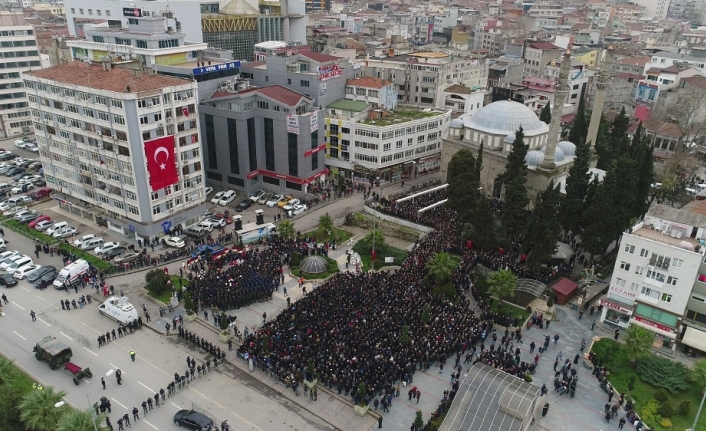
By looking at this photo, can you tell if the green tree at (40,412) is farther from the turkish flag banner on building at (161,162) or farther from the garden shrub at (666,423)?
the garden shrub at (666,423)

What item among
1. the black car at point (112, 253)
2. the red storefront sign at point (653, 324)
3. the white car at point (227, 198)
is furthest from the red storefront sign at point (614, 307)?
the black car at point (112, 253)

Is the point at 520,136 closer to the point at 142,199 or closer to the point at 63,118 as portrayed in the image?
the point at 142,199

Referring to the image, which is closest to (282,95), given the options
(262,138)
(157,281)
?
(262,138)

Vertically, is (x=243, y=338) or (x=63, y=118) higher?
(x=63, y=118)

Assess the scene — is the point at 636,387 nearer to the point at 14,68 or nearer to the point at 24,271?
the point at 24,271

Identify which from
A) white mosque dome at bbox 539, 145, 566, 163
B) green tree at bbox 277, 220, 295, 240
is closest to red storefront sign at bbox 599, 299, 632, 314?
white mosque dome at bbox 539, 145, 566, 163

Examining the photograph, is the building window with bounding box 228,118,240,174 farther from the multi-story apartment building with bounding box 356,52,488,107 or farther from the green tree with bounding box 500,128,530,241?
the green tree with bounding box 500,128,530,241

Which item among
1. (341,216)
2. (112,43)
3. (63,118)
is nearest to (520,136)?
(341,216)
